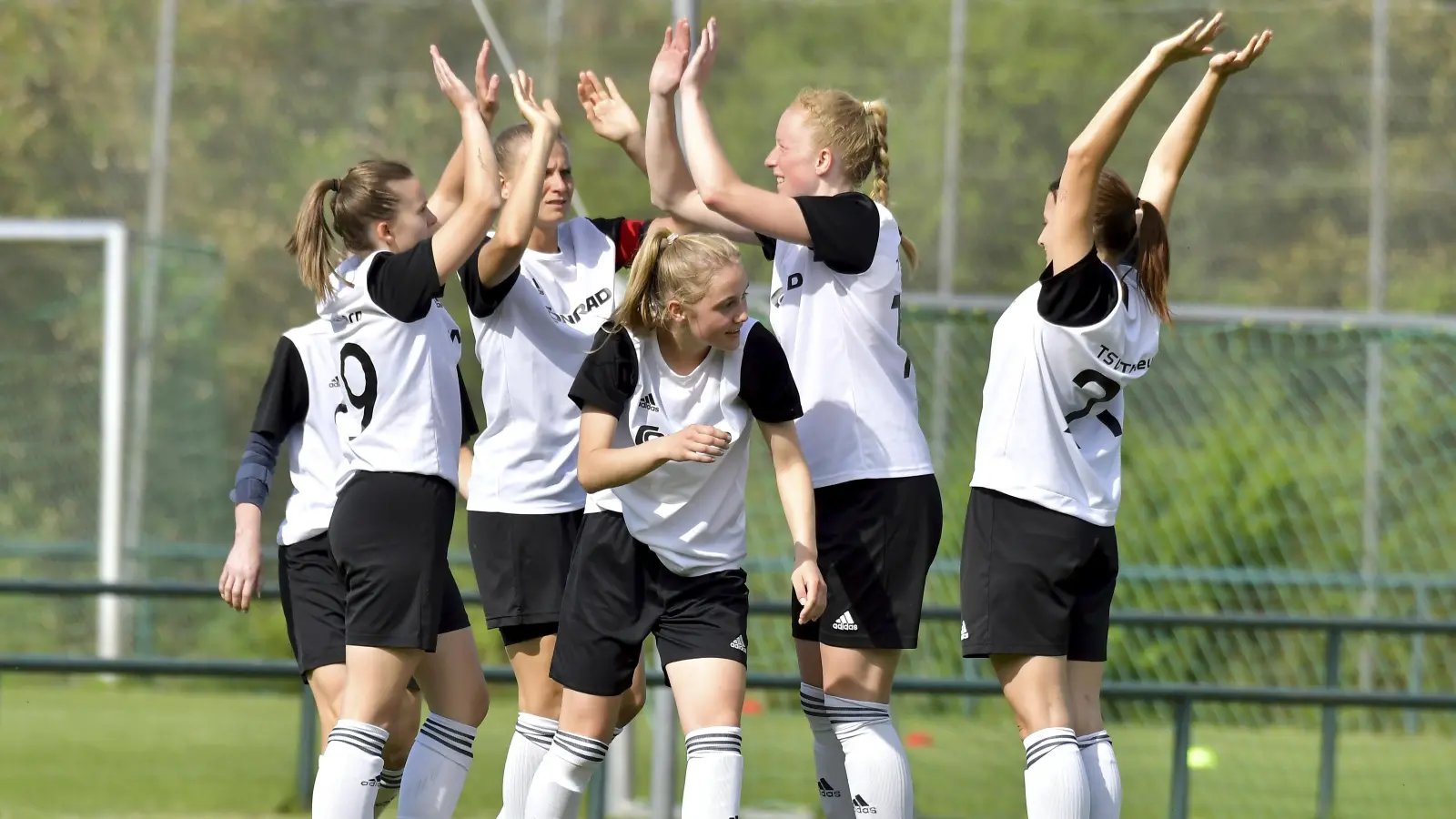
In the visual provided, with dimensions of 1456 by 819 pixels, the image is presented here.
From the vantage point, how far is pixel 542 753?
4434 millimetres

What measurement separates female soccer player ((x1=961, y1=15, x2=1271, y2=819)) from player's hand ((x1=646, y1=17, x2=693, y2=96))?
903 millimetres

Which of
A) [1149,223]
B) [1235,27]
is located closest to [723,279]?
[1149,223]

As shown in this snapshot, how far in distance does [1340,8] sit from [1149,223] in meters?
9.43

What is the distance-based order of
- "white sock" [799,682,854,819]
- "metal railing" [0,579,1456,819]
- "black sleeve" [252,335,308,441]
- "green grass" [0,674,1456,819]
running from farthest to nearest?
"green grass" [0,674,1456,819], "metal railing" [0,579,1456,819], "black sleeve" [252,335,308,441], "white sock" [799,682,854,819]

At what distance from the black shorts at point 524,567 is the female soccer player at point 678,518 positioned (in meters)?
0.35

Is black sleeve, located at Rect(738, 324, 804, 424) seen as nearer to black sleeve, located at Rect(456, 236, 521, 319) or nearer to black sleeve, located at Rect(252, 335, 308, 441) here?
black sleeve, located at Rect(456, 236, 521, 319)

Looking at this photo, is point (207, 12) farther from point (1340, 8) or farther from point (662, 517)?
point (662, 517)

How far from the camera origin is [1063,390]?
4.12 meters

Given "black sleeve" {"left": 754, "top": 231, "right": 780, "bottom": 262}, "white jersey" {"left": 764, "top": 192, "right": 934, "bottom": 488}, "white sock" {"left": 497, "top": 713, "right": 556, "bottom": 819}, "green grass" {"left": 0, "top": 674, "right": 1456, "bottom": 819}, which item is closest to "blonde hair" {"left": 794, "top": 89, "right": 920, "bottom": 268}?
"white jersey" {"left": 764, "top": 192, "right": 934, "bottom": 488}

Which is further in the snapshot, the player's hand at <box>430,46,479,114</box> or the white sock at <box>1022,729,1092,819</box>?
the player's hand at <box>430,46,479,114</box>

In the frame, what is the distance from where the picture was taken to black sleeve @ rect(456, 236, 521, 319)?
4.43 m

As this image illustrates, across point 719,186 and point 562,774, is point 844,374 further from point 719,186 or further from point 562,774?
point 562,774

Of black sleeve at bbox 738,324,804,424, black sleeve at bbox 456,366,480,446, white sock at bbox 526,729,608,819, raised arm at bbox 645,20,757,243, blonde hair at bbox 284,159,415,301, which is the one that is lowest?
white sock at bbox 526,729,608,819

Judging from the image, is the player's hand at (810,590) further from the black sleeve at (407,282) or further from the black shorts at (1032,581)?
the black sleeve at (407,282)
